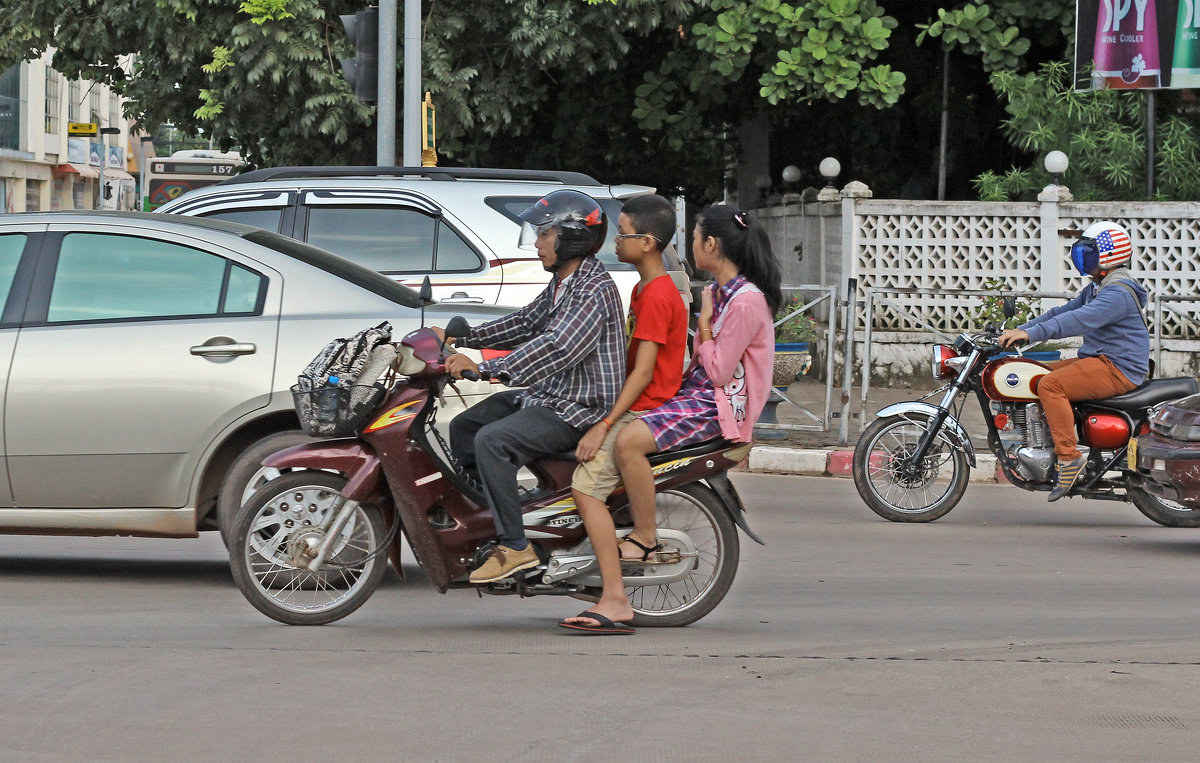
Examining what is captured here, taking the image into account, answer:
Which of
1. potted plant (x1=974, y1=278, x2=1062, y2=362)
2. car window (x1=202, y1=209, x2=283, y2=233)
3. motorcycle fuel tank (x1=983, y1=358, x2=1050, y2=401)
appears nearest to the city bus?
potted plant (x1=974, y1=278, x2=1062, y2=362)

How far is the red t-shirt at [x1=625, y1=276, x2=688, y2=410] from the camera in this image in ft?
18.8

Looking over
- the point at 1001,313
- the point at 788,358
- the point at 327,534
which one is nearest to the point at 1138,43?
the point at 1001,313

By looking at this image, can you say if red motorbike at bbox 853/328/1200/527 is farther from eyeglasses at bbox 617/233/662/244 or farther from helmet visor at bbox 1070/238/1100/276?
eyeglasses at bbox 617/233/662/244

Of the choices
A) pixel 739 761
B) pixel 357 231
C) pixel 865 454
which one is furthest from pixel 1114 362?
pixel 739 761

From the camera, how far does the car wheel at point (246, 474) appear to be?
653 cm

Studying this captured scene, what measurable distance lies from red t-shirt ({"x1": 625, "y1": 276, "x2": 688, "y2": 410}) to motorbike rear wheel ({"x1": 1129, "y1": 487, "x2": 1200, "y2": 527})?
13.6ft

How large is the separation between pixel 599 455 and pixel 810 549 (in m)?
2.75

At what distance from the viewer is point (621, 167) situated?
74.8 feet

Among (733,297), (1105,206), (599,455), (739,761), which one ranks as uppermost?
(1105,206)

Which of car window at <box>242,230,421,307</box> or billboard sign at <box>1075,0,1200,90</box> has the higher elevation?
billboard sign at <box>1075,0,1200,90</box>

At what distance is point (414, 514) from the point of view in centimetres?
577

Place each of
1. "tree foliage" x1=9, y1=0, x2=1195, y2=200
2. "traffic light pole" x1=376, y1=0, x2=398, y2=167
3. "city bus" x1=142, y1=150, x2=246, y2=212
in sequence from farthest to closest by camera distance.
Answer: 1. "city bus" x1=142, y1=150, x2=246, y2=212
2. "tree foliage" x1=9, y1=0, x2=1195, y2=200
3. "traffic light pole" x1=376, y1=0, x2=398, y2=167

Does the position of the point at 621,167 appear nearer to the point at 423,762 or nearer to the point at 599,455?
the point at 599,455

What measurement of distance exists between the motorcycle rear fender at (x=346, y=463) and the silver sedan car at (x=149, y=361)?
2.65 ft
